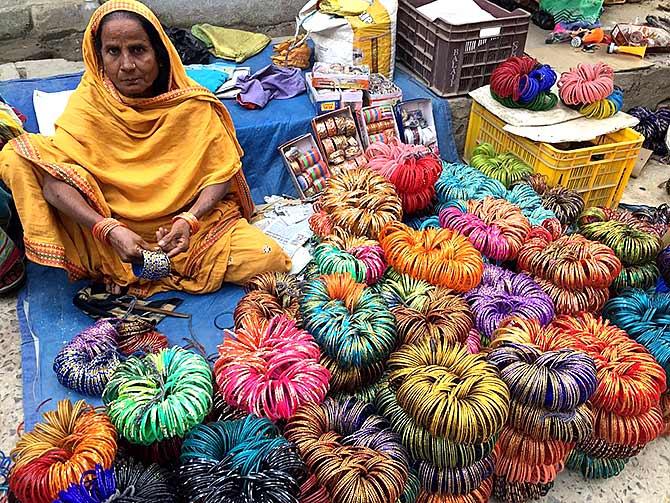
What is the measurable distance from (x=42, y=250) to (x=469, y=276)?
1736 mm

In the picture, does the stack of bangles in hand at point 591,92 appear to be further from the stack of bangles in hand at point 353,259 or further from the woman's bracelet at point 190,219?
the woman's bracelet at point 190,219

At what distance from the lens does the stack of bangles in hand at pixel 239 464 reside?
1289 millimetres

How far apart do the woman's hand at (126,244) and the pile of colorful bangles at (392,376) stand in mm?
271

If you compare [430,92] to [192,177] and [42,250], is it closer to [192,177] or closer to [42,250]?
[192,177]

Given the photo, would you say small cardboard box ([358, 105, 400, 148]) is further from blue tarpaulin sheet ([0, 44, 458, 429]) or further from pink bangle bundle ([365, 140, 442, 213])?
pink bangle bundle ([365, 140, 442, 213])

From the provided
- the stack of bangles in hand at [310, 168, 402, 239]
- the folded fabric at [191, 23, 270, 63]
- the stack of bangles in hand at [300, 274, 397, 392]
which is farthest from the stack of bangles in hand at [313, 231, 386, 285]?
the folded fabric at [191, 23, 270, 63]

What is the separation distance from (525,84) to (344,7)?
1.14 meters

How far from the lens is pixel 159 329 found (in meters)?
2.40

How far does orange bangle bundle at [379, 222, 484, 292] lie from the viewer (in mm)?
2039

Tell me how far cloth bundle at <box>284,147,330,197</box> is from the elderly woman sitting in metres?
0.56

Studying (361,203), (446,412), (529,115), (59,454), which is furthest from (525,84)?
(59,454)

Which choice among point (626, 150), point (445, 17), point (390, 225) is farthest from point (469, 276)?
point (445, 17)

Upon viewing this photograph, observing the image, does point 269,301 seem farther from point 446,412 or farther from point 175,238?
point 446,412

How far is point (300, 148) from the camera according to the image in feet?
10.5
